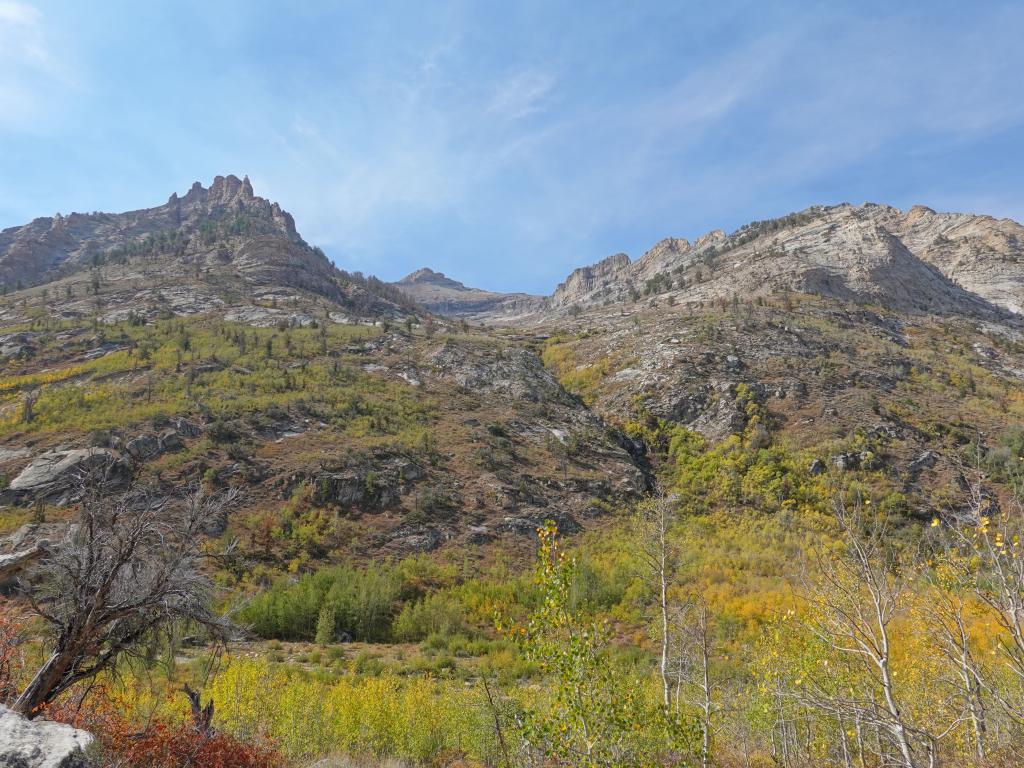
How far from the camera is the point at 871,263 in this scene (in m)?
82.8

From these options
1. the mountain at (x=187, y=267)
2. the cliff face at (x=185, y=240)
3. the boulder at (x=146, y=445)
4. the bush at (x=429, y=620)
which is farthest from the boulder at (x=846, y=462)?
the cliff face at (x=185, y=240)

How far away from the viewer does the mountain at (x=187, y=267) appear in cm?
6894

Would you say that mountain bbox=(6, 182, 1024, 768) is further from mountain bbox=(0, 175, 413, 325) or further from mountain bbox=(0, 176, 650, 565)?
mountain bbox=(0, 175, 413, 325)

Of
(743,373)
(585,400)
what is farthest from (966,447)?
(585,400)

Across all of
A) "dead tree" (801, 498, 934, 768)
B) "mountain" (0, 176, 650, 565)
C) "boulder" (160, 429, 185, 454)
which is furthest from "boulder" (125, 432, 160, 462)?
"dead tree" (801, 498, 934, 768)

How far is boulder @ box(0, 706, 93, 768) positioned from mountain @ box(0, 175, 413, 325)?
215ft

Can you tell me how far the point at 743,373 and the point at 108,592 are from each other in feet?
173

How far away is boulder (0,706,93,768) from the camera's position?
186 inches

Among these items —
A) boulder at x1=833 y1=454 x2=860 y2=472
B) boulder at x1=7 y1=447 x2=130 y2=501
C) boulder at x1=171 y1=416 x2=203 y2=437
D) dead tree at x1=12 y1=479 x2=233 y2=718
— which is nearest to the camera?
dead tree at x1=12 y1=479 x2=233 y2=718

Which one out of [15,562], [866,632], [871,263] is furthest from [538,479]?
[871,263]

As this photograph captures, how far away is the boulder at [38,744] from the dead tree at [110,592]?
3318 millimetres

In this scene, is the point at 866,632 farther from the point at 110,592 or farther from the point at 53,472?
the point at 53,472

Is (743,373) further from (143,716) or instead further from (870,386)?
(143,716)

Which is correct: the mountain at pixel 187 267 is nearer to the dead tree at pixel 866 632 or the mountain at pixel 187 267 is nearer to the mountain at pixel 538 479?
the mountain at pixel 538 479
